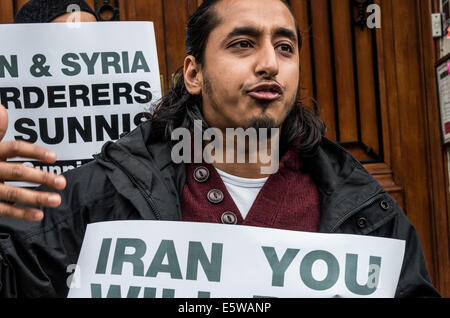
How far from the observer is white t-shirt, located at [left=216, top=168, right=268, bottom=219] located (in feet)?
4.54

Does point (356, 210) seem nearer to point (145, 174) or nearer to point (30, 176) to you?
point (145, 174)

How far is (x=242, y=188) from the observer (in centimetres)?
141

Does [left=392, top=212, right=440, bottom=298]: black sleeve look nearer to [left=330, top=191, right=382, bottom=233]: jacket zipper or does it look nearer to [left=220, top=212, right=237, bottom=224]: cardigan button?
[left=330, top=191, right=382, bottom=233]: jacket zipper

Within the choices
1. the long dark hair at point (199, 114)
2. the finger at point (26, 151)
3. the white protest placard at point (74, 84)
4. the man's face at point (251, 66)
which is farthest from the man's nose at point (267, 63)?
the finger at point (26, 151)

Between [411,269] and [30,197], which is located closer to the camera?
[30,197]

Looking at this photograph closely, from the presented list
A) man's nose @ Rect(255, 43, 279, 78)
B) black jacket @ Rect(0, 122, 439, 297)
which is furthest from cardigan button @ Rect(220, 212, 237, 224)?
man's nose @ Rect(255, 43, 279, 78)

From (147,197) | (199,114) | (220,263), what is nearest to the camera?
(220,263)

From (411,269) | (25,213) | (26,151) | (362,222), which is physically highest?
(26,151)

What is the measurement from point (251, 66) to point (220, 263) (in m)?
0.55

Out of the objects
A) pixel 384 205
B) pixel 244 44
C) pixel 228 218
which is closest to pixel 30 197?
pixel 228 218

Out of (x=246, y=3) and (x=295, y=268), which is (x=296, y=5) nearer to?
(x=246, y=3)

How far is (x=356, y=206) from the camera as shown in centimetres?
135

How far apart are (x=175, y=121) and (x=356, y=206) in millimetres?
585
